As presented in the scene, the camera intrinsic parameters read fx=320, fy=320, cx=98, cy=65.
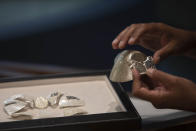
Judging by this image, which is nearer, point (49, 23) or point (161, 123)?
point (161, 123)

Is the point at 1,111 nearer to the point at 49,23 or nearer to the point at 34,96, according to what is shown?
the point at 34,96

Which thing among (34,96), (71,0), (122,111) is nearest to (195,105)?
(122,111)

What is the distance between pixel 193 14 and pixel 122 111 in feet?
1.88

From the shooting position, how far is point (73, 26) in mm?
1248

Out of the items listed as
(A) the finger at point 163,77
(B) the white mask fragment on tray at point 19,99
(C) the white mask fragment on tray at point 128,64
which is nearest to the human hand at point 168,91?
(A) the finger at point 163,77

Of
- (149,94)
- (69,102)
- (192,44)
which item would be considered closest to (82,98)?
(69,102)

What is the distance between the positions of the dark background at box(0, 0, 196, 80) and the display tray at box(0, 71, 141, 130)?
31cm

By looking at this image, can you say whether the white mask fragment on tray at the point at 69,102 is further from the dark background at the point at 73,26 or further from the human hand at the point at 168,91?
the dark background at the point at 73,26

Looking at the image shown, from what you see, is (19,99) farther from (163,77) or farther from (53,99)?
(163,77)

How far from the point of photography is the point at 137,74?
2.22 feet

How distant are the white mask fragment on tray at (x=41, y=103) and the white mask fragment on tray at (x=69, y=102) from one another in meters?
0.04

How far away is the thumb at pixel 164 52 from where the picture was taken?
806mm

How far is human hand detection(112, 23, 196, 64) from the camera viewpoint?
837 mm

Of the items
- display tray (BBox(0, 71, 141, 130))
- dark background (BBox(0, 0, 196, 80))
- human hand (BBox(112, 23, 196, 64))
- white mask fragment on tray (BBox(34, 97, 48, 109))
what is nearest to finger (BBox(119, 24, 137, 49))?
human hand (BBox(112, 23, 196, 64))
